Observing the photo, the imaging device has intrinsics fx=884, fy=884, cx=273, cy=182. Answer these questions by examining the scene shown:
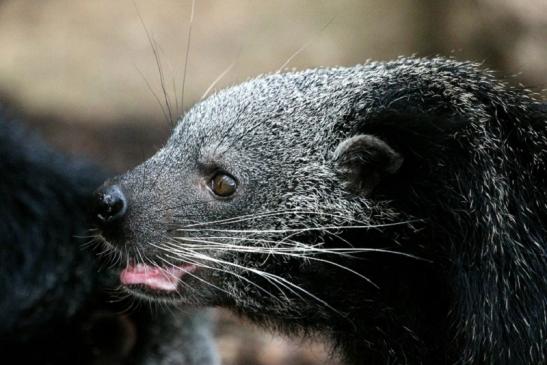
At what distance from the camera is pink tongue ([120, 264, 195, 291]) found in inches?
150

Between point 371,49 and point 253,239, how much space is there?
5922 millimetres

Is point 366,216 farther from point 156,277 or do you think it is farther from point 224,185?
point 156,277

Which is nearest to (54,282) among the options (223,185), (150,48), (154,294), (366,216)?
(154,294)

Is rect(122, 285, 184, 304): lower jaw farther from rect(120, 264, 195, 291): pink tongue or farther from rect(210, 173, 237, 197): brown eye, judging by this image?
rect(210, 173, 237, 197): brown eye

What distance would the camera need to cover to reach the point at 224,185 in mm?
3758

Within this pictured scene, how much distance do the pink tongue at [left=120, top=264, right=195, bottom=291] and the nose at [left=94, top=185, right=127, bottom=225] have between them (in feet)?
0.82

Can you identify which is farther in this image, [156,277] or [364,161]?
[156,277]

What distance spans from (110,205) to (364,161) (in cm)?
107

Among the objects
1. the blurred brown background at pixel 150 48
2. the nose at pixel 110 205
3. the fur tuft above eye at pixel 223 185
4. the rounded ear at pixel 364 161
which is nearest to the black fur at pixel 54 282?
the nose at pixel 110 205

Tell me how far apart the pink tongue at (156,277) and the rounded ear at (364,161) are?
2.54ft

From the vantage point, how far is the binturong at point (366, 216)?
3521 millimetres

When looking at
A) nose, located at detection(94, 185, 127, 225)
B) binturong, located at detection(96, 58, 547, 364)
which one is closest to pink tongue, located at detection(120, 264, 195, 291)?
binturong, located at detection(96, 58, 547, 364)

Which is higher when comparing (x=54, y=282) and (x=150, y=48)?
(x=150, y=48)

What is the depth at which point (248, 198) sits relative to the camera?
376 centimetres
